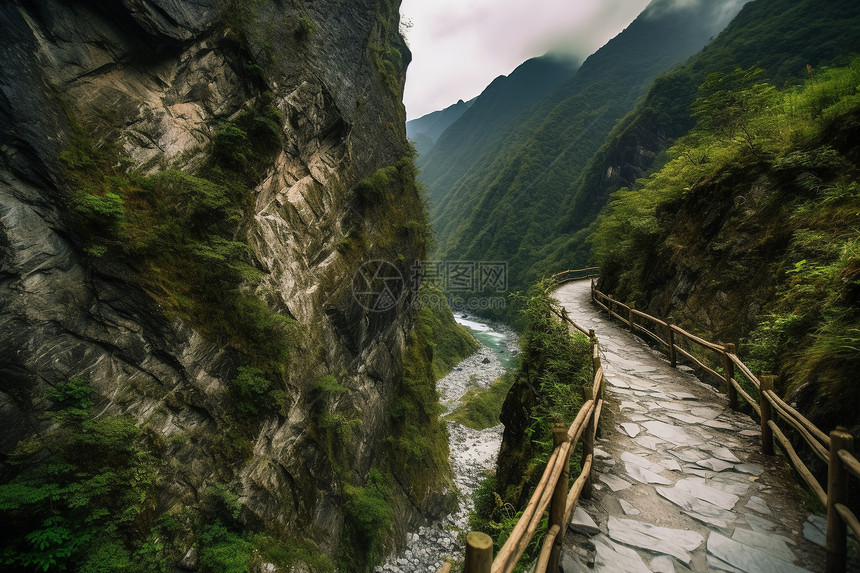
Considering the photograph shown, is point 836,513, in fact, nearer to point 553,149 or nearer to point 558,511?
point 558,511

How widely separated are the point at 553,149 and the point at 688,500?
3736 inches

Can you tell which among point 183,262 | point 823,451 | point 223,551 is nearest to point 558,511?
point 823,451

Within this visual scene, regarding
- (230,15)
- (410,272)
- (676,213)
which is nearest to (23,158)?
(230,15)

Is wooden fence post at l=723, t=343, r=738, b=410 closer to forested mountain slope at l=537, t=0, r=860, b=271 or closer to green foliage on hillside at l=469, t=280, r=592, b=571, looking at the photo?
green foliage on hillside at l=469, t=280, r=592, b=571

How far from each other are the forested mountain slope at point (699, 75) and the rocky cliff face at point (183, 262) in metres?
36.0

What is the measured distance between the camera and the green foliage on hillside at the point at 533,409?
4.83 metres

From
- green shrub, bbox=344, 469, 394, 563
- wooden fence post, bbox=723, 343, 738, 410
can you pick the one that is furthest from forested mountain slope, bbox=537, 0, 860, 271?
green shrub, bbox=344, 469, 394, 563

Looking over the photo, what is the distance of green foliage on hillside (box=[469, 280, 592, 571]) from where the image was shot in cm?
483

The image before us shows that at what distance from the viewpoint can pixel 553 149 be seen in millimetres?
85250

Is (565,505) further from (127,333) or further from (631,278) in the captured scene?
(631,278)

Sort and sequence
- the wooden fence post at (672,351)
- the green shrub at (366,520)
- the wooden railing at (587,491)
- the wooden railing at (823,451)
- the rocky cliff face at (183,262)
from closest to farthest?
the wooden railing at (587,491) → the wooden railing at (823,451) → the rocky cliff face at (183,262) → the wooden fence post at (672,351) → the green shrub at (366,520)

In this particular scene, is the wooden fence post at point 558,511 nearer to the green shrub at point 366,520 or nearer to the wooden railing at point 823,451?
the wooden railing at point 823,451

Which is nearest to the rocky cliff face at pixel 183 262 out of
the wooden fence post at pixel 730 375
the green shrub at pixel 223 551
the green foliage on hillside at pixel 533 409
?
the green shrub at pixel 223 551

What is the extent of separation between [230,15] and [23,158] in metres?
5.18
